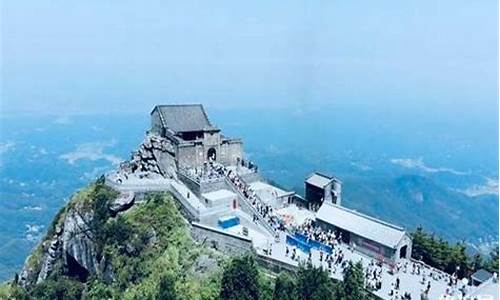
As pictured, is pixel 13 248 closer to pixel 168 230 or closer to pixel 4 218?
pixel 4 218

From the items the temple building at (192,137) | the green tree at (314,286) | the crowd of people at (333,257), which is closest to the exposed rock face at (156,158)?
the temple building at (192,137)

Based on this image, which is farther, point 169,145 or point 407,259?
point 169,145

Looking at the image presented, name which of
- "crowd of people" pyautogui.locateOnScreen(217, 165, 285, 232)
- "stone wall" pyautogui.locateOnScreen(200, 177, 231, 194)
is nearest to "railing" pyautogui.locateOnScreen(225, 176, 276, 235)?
"crowd of people" pyautogui.locateOnScreen(217, 165, 285, 232)

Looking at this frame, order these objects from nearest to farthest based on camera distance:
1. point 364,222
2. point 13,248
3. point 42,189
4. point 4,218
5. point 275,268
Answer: point 275,268
point 364,222
point 13,248
point 4,218
point 42,189

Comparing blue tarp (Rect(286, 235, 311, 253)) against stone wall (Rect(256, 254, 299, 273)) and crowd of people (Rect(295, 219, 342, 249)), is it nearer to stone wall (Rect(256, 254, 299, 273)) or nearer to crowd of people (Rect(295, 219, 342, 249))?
crowd of people (Rect(295, 219, 342, 249))

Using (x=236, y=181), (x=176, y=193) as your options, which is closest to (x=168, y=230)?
(x=176, y=193)

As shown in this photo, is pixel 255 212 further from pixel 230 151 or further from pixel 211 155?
pixel 230 151

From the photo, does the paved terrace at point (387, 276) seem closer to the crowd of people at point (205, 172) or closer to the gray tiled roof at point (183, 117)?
the crowd of people at point (205, 172)
